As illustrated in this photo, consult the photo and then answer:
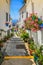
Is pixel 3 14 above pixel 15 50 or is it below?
above

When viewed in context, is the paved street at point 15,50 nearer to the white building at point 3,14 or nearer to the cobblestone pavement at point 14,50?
the cobblestone pavement at point 14,50

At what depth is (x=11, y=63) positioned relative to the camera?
14.7m

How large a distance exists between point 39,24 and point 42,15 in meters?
0.89

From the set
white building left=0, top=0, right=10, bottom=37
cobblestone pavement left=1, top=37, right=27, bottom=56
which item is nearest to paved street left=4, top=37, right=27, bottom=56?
cobblestone pavement left=1, top=37, right=27, bottom=56

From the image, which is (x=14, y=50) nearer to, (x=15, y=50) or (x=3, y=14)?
(x=15, y=50)

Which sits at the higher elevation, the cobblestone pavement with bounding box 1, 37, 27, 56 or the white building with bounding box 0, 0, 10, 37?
the white building with bounding box 0, 0, 10, 37

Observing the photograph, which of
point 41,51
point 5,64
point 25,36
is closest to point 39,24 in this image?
point 41,51

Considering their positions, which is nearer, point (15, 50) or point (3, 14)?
point (15, 50)

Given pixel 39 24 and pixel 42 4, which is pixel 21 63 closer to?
pixel 39 24

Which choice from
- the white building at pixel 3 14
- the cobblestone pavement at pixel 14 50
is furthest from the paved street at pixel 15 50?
the white building at pixel 3 14

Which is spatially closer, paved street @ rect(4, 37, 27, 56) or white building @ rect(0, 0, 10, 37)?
paved street @ rect(4, 37, 27, 56)

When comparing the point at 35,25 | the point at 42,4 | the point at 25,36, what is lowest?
the point at 25,36

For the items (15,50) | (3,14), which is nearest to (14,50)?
(15,50)

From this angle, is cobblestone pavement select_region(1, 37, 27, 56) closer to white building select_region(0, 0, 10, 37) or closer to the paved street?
the paved street
